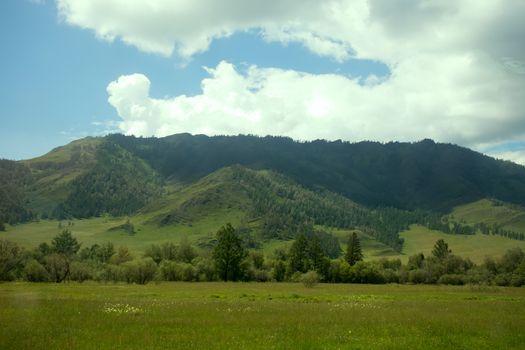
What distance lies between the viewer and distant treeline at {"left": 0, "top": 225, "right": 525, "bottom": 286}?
88.6m

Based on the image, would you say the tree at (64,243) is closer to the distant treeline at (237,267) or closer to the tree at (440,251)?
A: the distant treeline at (237,267)

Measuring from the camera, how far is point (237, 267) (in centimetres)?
11388

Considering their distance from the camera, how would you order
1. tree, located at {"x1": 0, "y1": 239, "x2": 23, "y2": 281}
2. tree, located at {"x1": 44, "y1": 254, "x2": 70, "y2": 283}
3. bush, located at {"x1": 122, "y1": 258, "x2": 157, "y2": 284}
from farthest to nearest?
bush, located at {"x1": 122, "y1": 258, "x2": 157, "y2": 284} → tree, located at {"x1": 44, "y1": 254, "x2": 70, "y2": 283} → tree, located at {"x1": 0, "y1": 239, "x2": 23, "y2": 281}

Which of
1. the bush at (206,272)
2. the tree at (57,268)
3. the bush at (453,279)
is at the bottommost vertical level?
the bush at (453,279)

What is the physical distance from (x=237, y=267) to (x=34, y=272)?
45995mm

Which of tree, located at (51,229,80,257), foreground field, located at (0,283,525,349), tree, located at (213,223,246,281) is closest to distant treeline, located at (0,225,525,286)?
tree, located at (213,223,246,281)

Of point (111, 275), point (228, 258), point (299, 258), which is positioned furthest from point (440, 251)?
point (111, 275)

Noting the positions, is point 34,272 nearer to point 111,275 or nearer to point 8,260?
point 8,260

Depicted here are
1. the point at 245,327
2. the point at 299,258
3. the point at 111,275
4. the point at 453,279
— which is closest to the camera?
the point at 245,327

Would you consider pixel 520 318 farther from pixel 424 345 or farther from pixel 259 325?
pixel 259 325

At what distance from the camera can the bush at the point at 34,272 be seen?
84.8 meters

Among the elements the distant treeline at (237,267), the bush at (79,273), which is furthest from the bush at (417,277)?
the bush at (79,273)

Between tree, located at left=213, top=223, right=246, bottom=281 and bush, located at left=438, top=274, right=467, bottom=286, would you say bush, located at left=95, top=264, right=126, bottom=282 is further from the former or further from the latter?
bush, located at left=438, top=274, right=467, bottom=286

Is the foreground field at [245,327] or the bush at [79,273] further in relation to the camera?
the bush at [79,273]
